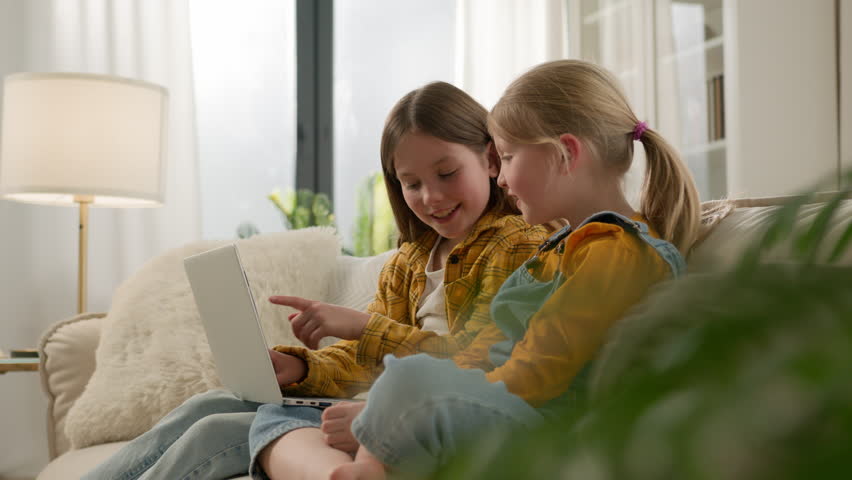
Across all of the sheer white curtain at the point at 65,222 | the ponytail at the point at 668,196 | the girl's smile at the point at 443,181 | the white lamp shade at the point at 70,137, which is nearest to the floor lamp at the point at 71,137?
the white lamp shade at the point at 70,137

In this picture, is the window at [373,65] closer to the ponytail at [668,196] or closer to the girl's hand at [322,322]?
the girl's hand at [322,322]

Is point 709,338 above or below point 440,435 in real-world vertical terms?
above

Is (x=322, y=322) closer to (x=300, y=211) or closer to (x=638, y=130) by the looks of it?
(x=638, y=130)

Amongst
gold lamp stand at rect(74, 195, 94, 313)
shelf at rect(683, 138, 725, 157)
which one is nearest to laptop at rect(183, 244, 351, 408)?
gold lamp stand at rect(74, 195, 94, 313)

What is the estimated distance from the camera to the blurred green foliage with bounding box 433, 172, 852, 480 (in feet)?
0.40

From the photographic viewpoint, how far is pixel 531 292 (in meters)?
1.12

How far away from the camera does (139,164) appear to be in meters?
2.40

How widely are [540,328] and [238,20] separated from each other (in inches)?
126

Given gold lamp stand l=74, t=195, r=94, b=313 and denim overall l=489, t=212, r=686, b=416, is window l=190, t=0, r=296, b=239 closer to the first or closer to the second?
gold lamp stand l=74, t=195, r=94, b=313

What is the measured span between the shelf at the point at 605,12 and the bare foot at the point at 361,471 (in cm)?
286

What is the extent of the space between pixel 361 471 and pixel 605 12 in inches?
117

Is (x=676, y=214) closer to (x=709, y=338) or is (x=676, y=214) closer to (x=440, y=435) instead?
(x=440, y=435)

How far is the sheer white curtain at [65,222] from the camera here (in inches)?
112

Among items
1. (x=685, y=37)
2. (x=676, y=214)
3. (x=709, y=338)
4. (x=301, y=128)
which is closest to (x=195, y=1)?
(x=301, y=128)
